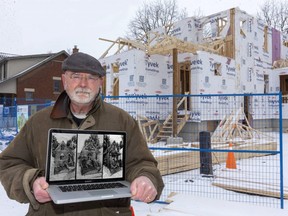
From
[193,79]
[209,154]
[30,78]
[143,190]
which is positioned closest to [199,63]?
[193,79]

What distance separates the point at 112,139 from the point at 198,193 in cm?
477

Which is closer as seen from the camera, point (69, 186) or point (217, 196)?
point (69, 186)

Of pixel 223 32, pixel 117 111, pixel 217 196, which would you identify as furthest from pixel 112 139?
pixel 223 32

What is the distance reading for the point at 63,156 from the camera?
1.63m

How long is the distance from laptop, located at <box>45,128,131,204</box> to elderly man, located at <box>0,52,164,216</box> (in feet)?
0.33

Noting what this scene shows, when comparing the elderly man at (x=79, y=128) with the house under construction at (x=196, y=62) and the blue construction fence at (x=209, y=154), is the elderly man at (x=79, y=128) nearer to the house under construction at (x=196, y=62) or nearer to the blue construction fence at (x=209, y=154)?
the blue construction fence at (x=209, y=154)

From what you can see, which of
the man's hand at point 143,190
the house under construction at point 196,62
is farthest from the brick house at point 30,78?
the man's hand at point 143,190

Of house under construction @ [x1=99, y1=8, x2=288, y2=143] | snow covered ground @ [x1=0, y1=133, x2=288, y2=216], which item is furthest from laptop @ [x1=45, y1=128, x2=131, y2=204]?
house under construction @ [x1=99, y1=8, x2=288, y2=143]

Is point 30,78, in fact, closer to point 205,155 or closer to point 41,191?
point 205,155

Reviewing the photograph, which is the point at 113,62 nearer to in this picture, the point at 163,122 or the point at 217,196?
the point at 163,122

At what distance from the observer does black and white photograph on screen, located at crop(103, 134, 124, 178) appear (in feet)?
5.67

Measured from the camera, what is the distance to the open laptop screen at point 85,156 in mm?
1604

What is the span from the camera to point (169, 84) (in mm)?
15422

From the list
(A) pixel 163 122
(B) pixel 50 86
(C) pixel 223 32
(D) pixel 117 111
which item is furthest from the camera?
(B) pixel 50 86
